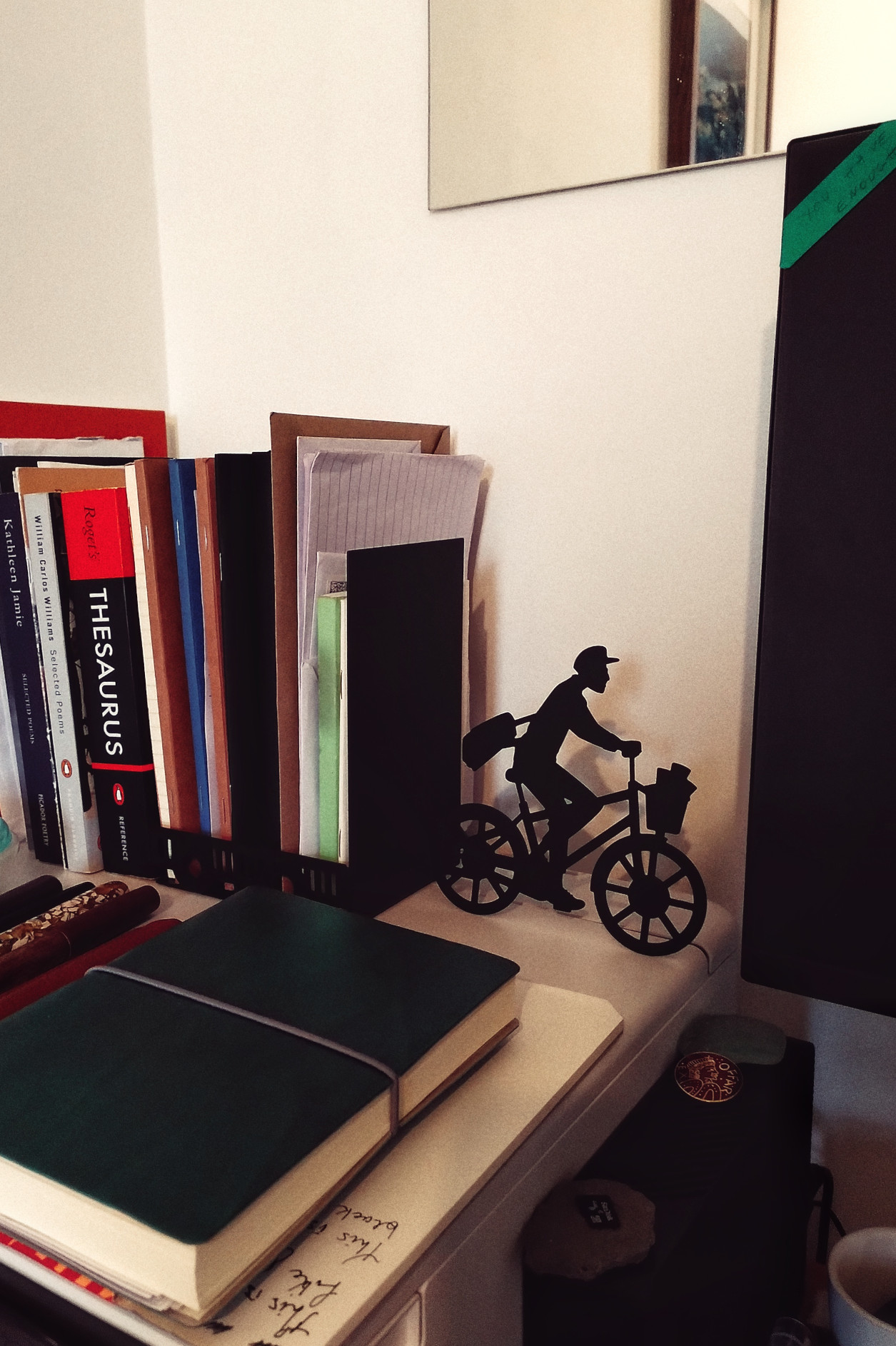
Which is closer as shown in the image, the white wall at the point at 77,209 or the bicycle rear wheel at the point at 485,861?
the bicycle rear wheel at the point at 485,861

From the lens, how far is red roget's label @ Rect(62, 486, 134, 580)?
2.34 ft

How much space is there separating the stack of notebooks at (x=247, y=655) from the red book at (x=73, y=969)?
11cm

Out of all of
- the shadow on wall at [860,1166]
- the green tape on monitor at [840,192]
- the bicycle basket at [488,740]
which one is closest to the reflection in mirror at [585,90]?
the green tape on monitor at [840,192]

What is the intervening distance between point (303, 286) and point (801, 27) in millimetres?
463

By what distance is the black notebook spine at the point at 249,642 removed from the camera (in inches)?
26.5

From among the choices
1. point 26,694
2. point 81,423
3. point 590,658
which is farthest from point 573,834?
point 81,423

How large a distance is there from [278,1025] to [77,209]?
80 cm

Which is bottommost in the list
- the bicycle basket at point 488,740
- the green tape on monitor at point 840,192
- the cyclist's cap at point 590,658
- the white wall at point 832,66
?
the bicycle basket at point 488,740

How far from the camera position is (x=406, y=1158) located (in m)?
0.44

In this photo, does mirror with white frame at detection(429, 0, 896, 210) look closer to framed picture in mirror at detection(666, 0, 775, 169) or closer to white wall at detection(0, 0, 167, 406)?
framed picture in mirror at detection(666, 0, 775, 169)

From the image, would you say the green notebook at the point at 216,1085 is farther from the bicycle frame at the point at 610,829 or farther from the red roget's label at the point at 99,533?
the red roget's label at the point at 99,533

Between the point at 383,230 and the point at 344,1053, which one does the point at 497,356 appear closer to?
the point at 383,230

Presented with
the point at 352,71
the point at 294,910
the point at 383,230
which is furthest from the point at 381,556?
the point at 352,71

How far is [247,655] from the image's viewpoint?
70 cm
